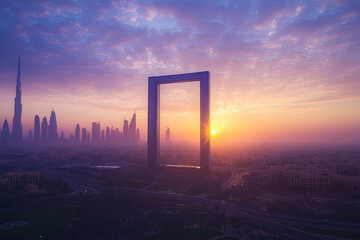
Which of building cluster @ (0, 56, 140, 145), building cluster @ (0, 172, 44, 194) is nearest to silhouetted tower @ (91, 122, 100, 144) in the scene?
building cluster @ (0, 56, 140, 145)

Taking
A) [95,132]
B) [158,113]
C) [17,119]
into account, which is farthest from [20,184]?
[95,132]

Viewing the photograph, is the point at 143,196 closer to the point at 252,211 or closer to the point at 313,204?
the point at 252,211

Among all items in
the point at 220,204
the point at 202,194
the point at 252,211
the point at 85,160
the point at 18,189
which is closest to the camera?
the point at 252,211

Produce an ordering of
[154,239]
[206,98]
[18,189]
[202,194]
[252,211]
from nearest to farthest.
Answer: [154,239] → [252,211] → [202,194] → [18,189] → [206,98]

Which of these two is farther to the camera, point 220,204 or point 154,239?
point 220,204

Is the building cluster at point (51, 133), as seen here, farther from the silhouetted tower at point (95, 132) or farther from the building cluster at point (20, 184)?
the building cluster at point (20, 184)

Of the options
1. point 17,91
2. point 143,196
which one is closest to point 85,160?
point 143,196
